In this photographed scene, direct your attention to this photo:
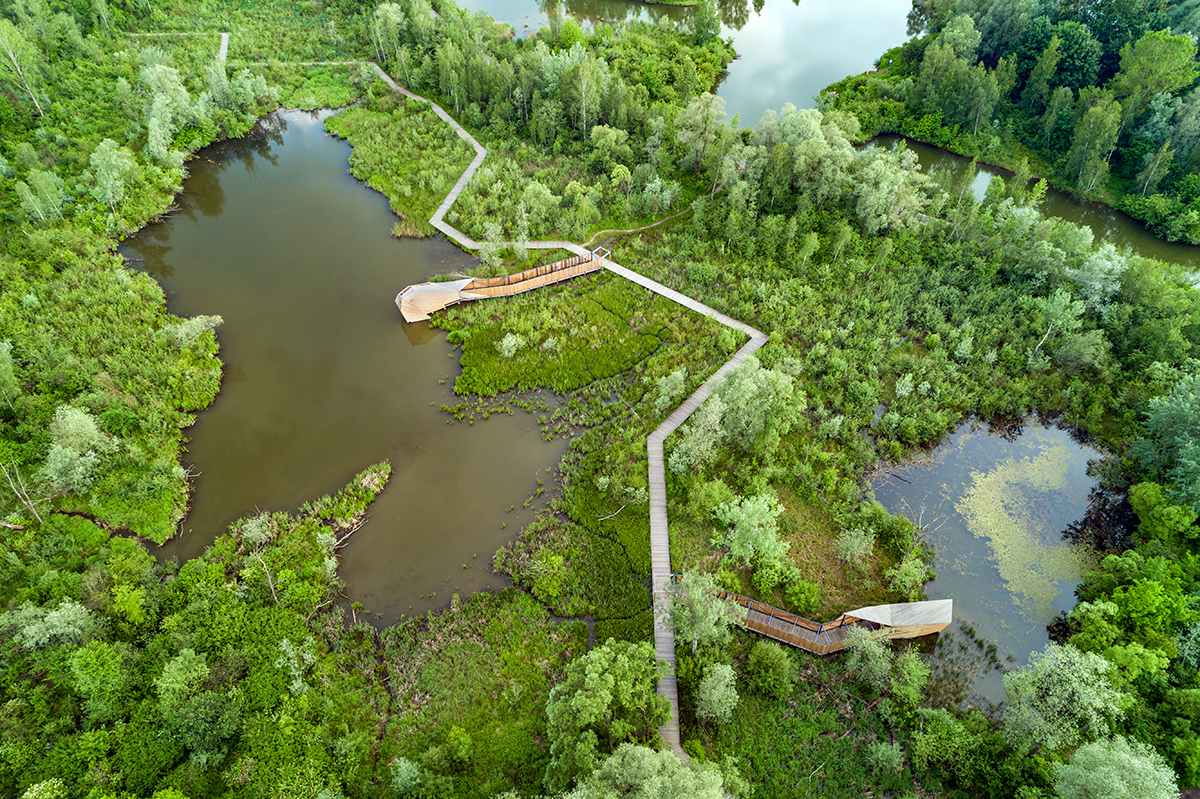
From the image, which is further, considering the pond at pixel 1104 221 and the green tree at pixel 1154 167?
the green tree at pixel 1154 167

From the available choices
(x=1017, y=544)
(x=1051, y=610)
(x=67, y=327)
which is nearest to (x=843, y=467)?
(x=1017, y=544)

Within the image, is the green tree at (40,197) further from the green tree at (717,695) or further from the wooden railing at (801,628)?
the green tree at (717,695)

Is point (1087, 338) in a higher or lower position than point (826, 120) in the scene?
lower

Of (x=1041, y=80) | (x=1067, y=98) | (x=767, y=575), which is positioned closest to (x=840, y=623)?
(x=767, y=575)

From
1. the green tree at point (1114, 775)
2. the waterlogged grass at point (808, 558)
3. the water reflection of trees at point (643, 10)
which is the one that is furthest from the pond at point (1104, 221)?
the water reflection of trees at point (643, 10)

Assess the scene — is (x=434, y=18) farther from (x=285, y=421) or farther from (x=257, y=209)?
(x=285, y=421)

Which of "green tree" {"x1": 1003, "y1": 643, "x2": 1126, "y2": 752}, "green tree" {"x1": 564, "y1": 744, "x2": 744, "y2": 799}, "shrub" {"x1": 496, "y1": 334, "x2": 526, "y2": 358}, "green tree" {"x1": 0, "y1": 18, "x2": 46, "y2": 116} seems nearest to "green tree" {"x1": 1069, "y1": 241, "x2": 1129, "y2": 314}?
"green tree" {"x1": 1003, "y1": 643, "x2": 1126, "y2": 752}

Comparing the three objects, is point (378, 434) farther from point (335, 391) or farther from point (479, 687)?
point (479, 687)
